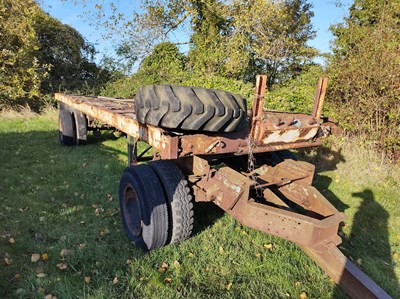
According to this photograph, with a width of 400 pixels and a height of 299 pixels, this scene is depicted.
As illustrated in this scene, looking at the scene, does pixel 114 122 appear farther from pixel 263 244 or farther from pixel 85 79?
pixel 85 79

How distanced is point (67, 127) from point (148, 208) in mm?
4766

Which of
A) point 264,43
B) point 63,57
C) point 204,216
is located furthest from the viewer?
point 63,57

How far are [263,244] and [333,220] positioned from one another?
1.12 meters

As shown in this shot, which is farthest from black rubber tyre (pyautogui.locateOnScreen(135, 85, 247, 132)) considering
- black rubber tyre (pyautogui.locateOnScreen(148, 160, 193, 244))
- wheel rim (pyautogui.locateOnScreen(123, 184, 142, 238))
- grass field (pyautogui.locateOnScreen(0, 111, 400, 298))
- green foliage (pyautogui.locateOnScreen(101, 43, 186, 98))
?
green foliage (pyautogui.locateOnScreen(101, 43, 186, 98))

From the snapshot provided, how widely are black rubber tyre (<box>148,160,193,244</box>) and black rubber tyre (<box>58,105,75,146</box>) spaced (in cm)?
458

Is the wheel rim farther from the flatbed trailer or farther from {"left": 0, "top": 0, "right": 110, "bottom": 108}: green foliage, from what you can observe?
{"left": 0, "top": 0, "right": 110, "bottom": 108}: green foliage

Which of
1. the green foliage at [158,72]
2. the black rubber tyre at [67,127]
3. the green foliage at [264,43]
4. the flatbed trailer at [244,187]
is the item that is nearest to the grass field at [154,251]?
the flatbed trailer at [244,187]

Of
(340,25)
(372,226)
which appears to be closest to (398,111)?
(372,226)

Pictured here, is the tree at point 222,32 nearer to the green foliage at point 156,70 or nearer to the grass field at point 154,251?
the green foliage at point 156,70

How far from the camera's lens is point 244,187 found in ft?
7.80

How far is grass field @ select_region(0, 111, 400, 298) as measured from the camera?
98.7 inches

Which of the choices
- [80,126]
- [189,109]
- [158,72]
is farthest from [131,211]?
[158,72]

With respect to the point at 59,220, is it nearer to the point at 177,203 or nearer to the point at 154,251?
the point at 154,251

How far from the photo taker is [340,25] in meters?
7.35
